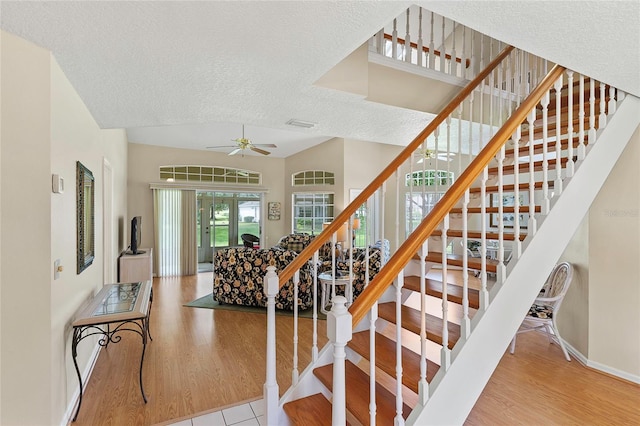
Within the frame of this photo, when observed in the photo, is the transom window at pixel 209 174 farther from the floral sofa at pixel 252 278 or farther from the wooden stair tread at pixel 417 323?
the wooden stair tread at pixel 417 323

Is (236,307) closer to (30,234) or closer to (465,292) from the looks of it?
(30,234)

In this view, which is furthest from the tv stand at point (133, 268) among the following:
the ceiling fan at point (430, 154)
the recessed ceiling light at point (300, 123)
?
the ceiling fan at point (430, 154)

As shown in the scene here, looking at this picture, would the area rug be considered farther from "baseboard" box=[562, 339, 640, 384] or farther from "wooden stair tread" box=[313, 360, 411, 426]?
"baseboard" box=[562, 339, 640, 384]

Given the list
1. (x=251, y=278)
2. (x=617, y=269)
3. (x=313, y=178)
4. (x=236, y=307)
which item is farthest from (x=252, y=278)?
(x=313, y=178)

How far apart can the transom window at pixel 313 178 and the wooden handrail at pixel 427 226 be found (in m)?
5.86

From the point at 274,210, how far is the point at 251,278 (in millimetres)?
4004

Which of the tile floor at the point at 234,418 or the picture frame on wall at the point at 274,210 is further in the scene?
the picture frame on wall at the point at 274,210

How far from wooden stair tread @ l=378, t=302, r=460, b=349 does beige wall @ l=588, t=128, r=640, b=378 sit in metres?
1.83

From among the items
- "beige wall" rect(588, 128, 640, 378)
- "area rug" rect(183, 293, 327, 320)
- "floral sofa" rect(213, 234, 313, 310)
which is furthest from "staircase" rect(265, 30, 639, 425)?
"floral sofa" rect(213, 234, 313, 310)

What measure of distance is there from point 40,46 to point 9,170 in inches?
26.4

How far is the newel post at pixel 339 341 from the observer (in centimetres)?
124

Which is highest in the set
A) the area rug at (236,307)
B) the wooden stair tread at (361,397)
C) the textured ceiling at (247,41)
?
the textured ceiling at (247,41)

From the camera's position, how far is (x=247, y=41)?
1730mm

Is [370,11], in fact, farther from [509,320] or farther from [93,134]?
[93,134]
